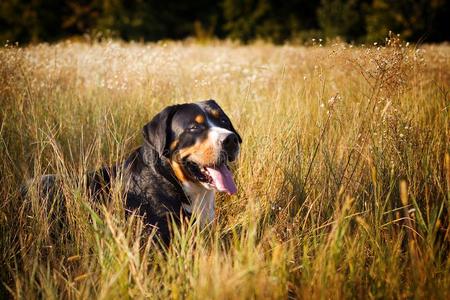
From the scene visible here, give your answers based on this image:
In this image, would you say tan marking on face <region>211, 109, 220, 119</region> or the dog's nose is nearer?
the dog's nose

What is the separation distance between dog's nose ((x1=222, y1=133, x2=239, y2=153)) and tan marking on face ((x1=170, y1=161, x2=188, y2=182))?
33 cm

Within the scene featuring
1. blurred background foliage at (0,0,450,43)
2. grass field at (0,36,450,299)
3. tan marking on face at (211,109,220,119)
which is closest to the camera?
grass field at (0,36,450,299)

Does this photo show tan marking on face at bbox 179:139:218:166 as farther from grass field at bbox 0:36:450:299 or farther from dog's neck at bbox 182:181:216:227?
grass field at bbox 0:36:450:299

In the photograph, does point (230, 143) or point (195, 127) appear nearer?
point (230, 143)

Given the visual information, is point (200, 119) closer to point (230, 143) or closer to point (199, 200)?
point (230, 143)

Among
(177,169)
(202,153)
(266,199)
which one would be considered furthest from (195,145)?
(266,199)

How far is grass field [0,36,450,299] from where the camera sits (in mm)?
2076

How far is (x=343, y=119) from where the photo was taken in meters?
3.74

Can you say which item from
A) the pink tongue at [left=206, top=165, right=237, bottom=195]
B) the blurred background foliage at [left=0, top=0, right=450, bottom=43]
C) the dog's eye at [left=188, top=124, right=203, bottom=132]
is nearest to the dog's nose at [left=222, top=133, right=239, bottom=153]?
the pink tongue at [left=206, top=165, right=237, bottom=195]

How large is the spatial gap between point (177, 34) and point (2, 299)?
22.6 m

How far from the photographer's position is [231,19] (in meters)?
22.0

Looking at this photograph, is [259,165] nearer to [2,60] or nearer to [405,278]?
[405,278]

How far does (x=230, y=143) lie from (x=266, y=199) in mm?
488

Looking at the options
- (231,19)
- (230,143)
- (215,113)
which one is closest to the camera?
(230,143)
